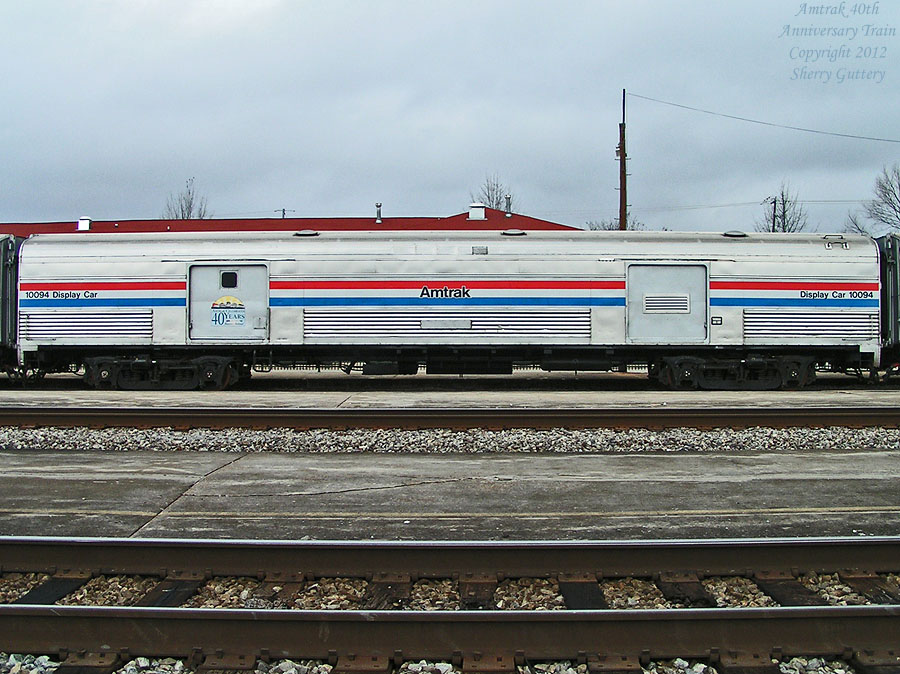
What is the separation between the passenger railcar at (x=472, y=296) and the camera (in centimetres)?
1558

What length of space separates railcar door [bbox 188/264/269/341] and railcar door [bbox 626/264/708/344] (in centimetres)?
827

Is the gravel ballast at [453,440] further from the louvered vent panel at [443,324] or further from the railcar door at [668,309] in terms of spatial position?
the louvered vent panel at [443,324]

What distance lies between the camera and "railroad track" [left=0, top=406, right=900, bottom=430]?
10.4 meters

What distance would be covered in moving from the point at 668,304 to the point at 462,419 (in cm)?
Answer: 719

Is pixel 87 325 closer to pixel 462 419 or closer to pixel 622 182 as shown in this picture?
pixel 462 419

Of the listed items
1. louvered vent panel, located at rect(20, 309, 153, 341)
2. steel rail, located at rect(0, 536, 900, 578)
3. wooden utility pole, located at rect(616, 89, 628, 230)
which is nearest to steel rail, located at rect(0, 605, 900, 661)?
steel rail, located at rect(0, 536, 900, 578)

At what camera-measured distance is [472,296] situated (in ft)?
51.3

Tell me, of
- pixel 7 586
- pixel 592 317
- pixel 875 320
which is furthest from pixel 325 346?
pixel 875 320

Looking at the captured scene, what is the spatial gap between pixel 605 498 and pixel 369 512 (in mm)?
2273

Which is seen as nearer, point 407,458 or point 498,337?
point 407,458

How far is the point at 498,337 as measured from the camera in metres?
15.6

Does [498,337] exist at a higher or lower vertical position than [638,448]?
higher

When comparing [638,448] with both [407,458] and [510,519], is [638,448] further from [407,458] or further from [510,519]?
[510,519]

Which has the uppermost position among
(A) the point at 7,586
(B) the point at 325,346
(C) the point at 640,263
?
(C) the point at 640,263
